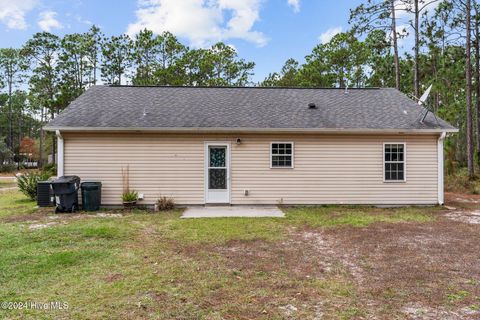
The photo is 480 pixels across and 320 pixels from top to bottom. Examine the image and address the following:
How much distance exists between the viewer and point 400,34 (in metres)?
18.8

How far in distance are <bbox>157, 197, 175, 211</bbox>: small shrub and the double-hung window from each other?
10.9 feet

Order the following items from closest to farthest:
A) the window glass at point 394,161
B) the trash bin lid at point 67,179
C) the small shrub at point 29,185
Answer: the trash bin lid at point 67,179, the window glass at point 394,161, the small shrub at point 29,185

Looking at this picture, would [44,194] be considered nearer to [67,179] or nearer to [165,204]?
[67,179]

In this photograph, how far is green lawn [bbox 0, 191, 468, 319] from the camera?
130 inches

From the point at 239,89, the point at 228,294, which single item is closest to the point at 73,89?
the point at 239,89

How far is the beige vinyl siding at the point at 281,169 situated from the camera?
974 centimetres

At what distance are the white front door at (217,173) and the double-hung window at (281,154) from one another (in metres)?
1.41

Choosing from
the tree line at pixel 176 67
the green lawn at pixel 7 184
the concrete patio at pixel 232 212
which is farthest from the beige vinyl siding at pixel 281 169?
the tree line at pixel 176 67

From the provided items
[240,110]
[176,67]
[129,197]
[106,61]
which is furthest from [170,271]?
[106,61]

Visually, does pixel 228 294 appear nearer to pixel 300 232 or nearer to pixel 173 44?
pixel 300 232

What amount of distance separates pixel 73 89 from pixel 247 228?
84.3 feet

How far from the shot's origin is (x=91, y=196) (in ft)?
30.3

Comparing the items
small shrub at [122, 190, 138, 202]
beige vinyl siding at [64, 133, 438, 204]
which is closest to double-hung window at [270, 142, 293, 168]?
beige vinyl siding at [64, 133, 438, 204]

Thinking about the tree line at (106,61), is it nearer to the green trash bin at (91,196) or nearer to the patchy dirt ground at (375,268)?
the green trash bin at (91,196)
